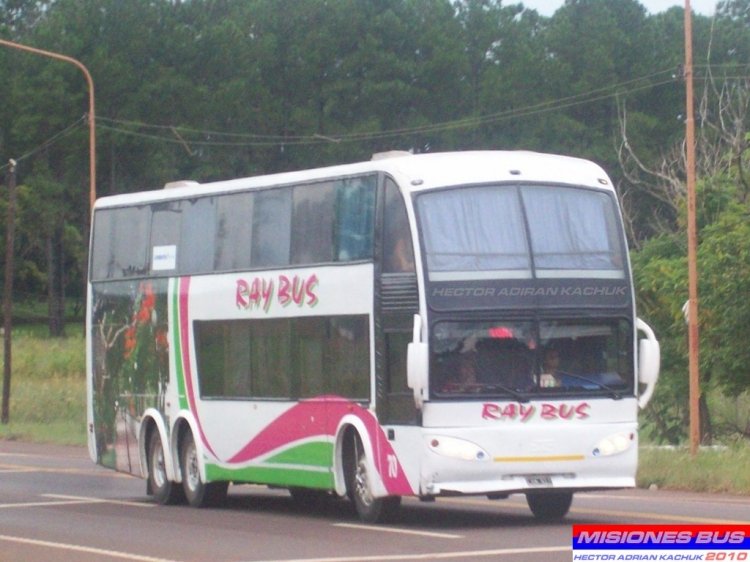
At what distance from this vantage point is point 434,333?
15914mm

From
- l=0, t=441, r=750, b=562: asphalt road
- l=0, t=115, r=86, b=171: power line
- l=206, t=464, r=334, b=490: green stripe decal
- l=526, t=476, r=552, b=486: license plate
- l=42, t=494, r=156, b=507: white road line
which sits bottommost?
l=42, t=494, r=156, b=507: white road line

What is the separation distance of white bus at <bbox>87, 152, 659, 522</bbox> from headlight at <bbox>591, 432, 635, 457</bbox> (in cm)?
1

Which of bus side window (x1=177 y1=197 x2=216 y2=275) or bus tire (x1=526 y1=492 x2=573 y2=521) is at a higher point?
bus side window (x1=177 y1=197 x2=216 y2=275)

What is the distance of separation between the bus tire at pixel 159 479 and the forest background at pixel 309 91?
166ft

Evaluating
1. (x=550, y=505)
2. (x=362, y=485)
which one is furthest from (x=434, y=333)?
(x=550, y=505)

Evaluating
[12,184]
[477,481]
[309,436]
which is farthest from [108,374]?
[12,184]

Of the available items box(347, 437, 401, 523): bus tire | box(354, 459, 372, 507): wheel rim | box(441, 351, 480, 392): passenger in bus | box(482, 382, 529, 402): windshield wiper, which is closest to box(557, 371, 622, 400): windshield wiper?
box(482, 382, 529, 402): windshield wiper

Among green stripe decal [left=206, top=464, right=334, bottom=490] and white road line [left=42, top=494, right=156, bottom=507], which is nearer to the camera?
green stripe decal [left=206, top=464, right=334, bottom=490]

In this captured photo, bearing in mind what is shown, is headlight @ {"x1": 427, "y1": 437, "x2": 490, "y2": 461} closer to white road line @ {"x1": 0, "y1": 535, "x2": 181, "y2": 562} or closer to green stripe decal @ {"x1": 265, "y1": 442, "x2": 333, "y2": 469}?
green stripe decal @ {"x1": 265, "y1": 442, "x2": 333, "y2": 469}

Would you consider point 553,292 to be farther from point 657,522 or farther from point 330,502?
point 330,502

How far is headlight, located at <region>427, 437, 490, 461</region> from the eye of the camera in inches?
621

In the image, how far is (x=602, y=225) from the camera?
666 inches

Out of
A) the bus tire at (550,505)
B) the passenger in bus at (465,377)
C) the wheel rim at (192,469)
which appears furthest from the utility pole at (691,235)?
the passenger in bus at (465,377)

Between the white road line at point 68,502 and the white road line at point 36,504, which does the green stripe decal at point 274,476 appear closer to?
the white road line at point 68,502
